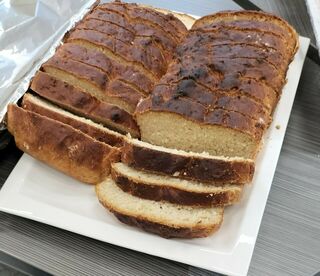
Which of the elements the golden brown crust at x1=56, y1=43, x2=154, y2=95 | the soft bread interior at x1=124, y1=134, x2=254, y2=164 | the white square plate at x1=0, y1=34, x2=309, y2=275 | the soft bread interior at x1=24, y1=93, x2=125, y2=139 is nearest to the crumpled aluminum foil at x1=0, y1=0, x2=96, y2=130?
the soft bread interior at x1=24, y1=93, x2=125, y2=139

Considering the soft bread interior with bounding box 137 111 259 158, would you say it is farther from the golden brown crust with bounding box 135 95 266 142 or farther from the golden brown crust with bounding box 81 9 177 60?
the golden brown crust with bounding box 81 9 177 60

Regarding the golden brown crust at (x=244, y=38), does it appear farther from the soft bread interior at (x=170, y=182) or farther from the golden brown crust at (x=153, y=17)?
the soft bread interior at (x=170, y=182)

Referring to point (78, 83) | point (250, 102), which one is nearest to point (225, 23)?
point (250, 102)

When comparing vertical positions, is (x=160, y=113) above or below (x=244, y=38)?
below

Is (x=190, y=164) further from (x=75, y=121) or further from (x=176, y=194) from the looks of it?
(x=75, y=121)

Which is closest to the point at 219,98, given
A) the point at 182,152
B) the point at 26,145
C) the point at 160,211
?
the point at 182,152
